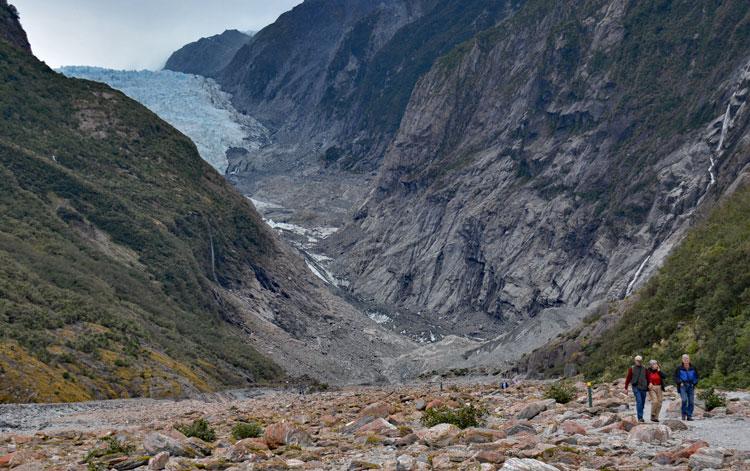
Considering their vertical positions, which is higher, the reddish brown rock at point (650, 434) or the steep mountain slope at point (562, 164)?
the steep mountain slope at point (562, 164)

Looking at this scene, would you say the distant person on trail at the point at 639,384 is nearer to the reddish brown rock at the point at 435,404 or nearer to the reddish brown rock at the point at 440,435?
the reddish brown rock at the point at 440,435

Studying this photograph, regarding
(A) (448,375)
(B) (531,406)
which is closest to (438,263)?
(A) (448,375)

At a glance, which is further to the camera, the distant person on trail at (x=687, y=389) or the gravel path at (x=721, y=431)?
the distant person on trail at (x=687, y=389)

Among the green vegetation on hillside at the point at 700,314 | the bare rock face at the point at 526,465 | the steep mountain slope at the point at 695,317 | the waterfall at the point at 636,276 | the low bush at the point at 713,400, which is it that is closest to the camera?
the bare rock face at the point at 526,465

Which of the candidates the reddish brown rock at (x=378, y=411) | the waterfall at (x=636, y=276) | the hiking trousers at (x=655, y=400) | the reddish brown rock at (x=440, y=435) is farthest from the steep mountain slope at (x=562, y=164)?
the reddish brown rock at (x=440, y=435)

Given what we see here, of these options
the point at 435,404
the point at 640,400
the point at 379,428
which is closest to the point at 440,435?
the point at 379,428

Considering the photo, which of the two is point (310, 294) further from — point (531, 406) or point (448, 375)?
point (531, 406)

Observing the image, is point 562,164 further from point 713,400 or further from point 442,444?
point 442,444
